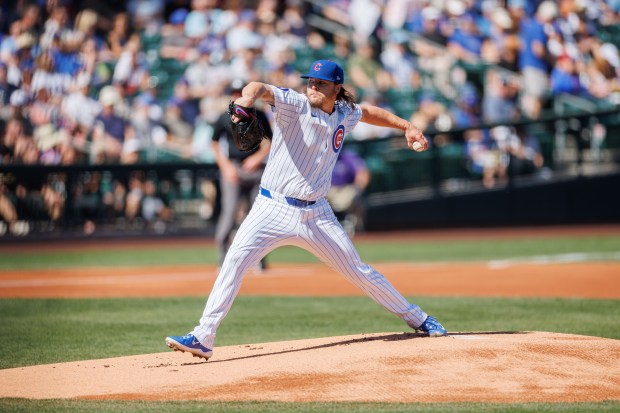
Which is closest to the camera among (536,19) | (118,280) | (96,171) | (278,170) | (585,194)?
(278,170)

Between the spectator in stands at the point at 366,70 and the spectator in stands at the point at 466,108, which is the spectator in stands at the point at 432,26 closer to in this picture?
the spectator in stands at the point at 366,70

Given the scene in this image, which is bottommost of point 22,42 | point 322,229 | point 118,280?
point 118,280

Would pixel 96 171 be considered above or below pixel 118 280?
above

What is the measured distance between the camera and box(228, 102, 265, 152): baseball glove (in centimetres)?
571

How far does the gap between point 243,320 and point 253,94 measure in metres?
3.80

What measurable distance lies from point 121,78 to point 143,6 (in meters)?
2.65

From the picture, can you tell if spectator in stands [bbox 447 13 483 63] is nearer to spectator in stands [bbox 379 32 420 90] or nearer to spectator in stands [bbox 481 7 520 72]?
spectator in stands [bbox 481 7 520 72]

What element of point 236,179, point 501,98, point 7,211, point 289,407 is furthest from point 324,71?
point 501,98

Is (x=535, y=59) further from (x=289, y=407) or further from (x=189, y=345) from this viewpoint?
(x=289, y=407)

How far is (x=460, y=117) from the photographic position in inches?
744

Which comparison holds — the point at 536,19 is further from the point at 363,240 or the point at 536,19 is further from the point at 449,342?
the point at 449,342

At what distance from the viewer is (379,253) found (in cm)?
1569

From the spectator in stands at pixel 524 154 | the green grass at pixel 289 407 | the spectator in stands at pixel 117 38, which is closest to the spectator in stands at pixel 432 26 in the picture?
the spectator in stands at pixel 524 154

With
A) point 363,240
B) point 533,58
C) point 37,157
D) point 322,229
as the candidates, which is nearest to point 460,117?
point 533,58
